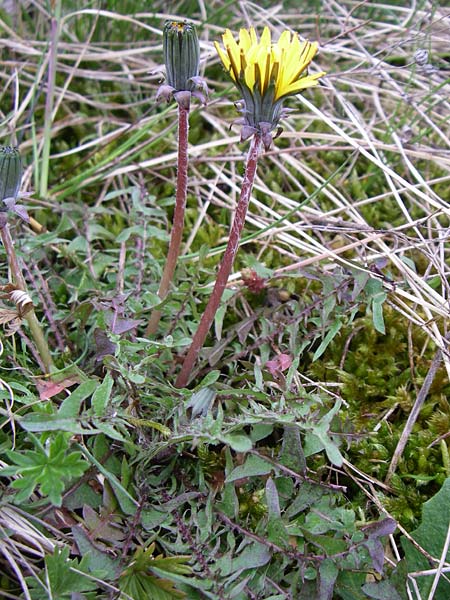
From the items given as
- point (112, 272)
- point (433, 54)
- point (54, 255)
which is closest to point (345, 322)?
point (112, 272)


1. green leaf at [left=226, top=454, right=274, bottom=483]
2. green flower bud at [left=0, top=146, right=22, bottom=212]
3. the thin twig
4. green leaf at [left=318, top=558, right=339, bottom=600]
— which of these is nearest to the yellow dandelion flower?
green flower bud at [left=0, top=146, right=22, bottom=212]

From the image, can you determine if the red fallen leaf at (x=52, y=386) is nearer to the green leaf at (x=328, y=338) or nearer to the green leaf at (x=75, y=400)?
the green leaf at (x=75, y=400)

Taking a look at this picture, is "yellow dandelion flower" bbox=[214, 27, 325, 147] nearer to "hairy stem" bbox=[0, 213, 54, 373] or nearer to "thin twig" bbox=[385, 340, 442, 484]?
"hairy stem" bbox=[0, 213, 54, 373]

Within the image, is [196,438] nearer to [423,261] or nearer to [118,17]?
[423,261]

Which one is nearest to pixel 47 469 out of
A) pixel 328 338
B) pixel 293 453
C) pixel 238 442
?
pixel 238 442

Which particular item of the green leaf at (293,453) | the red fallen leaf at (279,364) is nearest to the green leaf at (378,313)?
the red fallen leaf at (279,364)

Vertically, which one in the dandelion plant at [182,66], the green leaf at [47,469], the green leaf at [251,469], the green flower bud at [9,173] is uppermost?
the dandelion plant at [182,66]

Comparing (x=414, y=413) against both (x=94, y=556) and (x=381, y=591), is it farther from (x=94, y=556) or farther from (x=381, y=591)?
(x=94, y=556)
